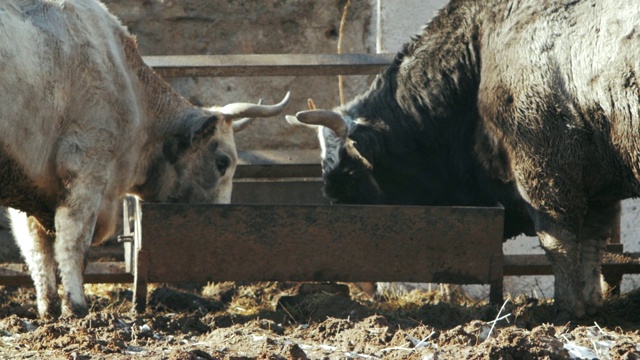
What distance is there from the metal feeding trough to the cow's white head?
641 millimetres

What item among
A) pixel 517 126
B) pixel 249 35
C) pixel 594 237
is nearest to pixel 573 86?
pixel 517 126

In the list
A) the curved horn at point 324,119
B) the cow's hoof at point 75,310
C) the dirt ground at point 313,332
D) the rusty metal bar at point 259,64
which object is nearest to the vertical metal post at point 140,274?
the dirt ground at point 313,332

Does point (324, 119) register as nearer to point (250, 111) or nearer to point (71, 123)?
point (250, 111)

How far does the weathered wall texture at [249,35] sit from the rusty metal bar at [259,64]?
131cm

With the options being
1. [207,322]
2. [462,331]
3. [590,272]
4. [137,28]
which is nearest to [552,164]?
[590,272]

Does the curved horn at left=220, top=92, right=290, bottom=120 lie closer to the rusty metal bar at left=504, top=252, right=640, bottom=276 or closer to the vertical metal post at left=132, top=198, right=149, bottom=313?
the vertical metal post at left=132, top=198, right=149, bottom=313

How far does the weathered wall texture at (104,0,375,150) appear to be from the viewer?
9117 mm

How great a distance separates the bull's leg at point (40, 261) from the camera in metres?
6.19

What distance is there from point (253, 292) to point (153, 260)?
169cm

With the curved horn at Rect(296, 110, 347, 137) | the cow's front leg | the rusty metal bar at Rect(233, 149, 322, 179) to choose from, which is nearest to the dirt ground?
the cow's front leg

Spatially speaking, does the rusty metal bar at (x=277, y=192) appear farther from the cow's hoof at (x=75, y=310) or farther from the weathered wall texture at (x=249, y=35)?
the cow's hoof at (x=75, y=310)

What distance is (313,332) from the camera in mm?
5293

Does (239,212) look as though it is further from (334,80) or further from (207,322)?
(334,80)

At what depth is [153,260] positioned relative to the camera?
19.9ft
